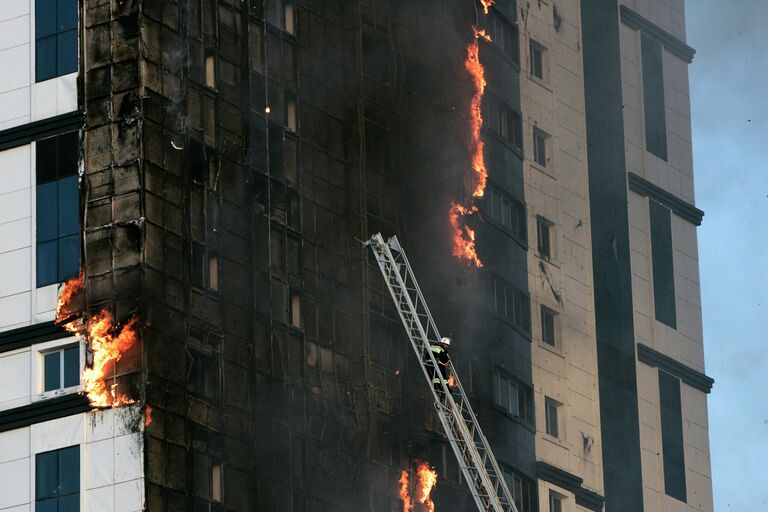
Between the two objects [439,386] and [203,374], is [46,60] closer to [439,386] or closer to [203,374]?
[203,374]

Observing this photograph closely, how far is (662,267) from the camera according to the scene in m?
125

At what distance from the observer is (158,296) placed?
84.9 meters

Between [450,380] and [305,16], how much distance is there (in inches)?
655

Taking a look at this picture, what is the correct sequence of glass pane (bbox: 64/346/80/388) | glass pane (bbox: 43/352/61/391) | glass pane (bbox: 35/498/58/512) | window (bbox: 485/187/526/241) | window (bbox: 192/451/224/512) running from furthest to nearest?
window (bbox: 485/187/526/241)
glass pane (bbox: 43/352/61/391)
glass pane (bbox: 64/346/80/388)
window (bbox: 192/451/224/512)
glass pane (bbox: 35/498/58/512)

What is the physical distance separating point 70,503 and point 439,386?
20.0 m

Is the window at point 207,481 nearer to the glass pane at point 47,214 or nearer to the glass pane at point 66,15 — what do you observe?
the glass pane at point 47,214

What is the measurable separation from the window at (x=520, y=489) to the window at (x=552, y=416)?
460cm

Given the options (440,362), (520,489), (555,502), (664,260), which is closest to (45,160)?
(440,362)

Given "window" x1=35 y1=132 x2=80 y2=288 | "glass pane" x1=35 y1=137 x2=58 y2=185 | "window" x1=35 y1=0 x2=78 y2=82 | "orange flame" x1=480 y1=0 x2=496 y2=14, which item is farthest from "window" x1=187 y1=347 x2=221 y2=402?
"orange flame" x1=480 y1=0 x2=496 y2=14

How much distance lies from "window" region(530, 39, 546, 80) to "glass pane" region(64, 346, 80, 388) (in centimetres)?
3881

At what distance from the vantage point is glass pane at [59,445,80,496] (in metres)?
83.0

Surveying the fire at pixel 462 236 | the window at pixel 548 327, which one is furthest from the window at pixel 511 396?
the fire at pixel 462 236

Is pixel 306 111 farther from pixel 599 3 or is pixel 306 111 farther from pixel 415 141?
pixel 599 3

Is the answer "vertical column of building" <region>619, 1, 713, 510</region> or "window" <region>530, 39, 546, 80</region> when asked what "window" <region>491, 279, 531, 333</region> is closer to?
"window" <region>530, 39, 546, 80</region>
